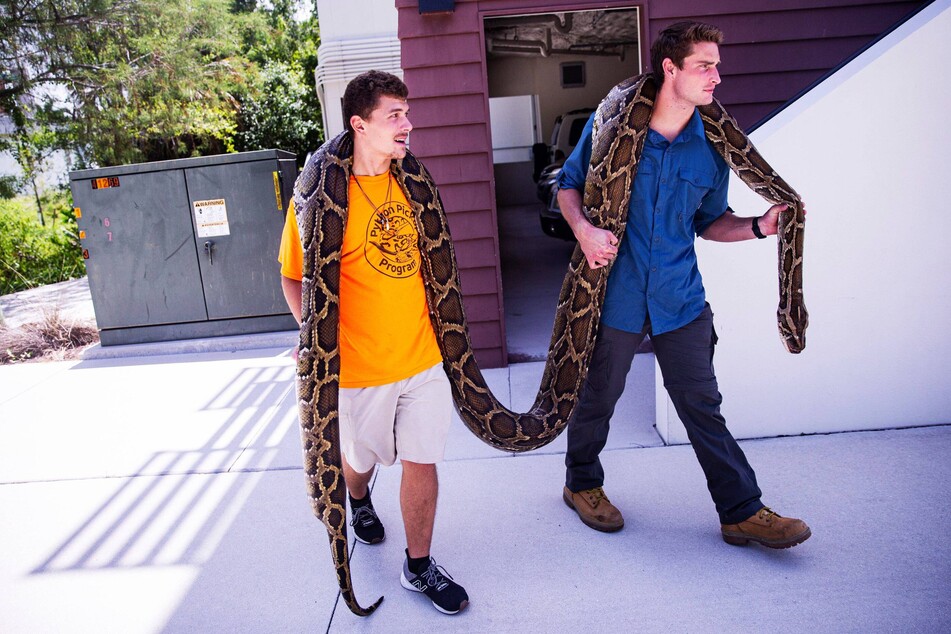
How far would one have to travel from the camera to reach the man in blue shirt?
3373 mm

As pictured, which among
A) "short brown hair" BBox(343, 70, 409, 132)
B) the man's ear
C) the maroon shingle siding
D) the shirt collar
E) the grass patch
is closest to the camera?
"short brown hair" BBox(343, 70, 409, 132)

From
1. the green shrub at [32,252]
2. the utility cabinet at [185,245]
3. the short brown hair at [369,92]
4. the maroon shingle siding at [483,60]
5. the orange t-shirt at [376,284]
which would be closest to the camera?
the short brown hair at [369,92]

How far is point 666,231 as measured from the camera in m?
3.41

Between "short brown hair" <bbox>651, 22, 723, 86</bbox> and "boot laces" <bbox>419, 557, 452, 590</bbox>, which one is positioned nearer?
"short brown hair" <bbox>651, 22, 723, 86</bbox>

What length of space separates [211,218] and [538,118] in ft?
45.7

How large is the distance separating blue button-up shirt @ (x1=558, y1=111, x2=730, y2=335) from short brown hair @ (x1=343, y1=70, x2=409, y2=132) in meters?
1.20

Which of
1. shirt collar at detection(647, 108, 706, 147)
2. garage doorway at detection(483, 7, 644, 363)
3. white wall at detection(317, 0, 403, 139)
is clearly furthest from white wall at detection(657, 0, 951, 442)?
white wall at detection(317, 0, 403, 139)

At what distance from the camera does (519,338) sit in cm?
739

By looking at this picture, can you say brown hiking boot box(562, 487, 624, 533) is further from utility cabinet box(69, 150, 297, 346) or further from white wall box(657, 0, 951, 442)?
utility cabinet box(69, 150, 297, 346)

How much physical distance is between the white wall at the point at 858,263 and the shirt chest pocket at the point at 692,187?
1118 millimetres

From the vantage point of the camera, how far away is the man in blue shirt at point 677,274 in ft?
11.1

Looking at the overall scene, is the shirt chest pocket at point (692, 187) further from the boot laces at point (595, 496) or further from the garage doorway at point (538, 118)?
the garage doorway at point (538, 118)

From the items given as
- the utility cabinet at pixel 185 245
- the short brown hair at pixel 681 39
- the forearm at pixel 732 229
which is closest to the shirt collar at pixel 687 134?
the short brown hair at pixel 681 39

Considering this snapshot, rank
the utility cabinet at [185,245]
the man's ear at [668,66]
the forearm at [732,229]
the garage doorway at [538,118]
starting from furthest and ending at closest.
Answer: the garage doorway at [538,118] → the utility cabinet at [185,245] → the forearm at [732,229] → the man's ear at [668,66]
